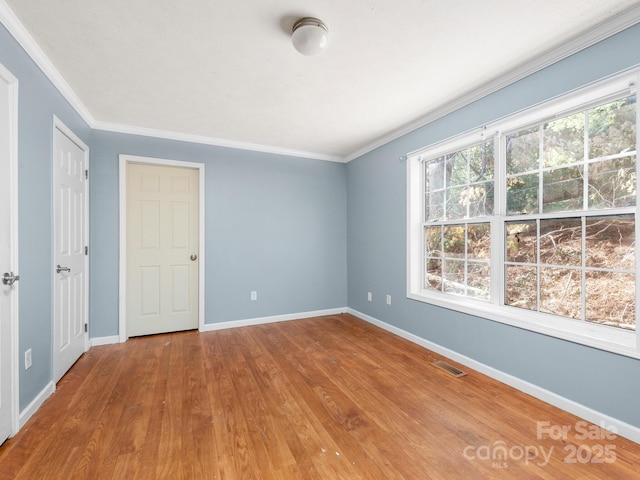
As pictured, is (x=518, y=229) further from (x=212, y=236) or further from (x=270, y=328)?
(x=212, y=236)

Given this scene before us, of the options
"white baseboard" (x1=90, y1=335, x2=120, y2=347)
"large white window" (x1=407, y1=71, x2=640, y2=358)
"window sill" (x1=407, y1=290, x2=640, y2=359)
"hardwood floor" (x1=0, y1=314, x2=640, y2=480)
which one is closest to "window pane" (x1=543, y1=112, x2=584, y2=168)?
"large white window" (x1=407, y1=71, x2=640, y2=358)

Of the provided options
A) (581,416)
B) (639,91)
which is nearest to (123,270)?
(581,416)

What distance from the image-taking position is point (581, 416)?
Result: 1837 mm

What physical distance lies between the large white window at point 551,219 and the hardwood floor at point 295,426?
651 mm

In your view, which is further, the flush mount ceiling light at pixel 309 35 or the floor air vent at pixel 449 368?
the floor air vent at pixel 449 368

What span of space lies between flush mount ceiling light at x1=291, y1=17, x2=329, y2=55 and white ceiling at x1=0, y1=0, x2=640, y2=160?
0.05 meters

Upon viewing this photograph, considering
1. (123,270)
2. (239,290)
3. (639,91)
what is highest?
(639,91)

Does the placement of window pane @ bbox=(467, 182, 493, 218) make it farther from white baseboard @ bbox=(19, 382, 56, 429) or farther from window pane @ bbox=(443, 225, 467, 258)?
white baseboard @ bbox=(19, 382, 56, 429)

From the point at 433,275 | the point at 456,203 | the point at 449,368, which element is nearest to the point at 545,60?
the point at 456,203

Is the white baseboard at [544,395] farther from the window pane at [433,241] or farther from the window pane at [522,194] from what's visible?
the window pane at [522,194]

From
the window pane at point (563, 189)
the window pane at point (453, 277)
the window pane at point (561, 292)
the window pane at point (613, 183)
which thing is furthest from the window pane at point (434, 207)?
the window pane at point (613, 183)

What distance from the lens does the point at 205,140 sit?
361 cm

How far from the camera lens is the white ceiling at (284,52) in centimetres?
163

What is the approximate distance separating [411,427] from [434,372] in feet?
2.72
